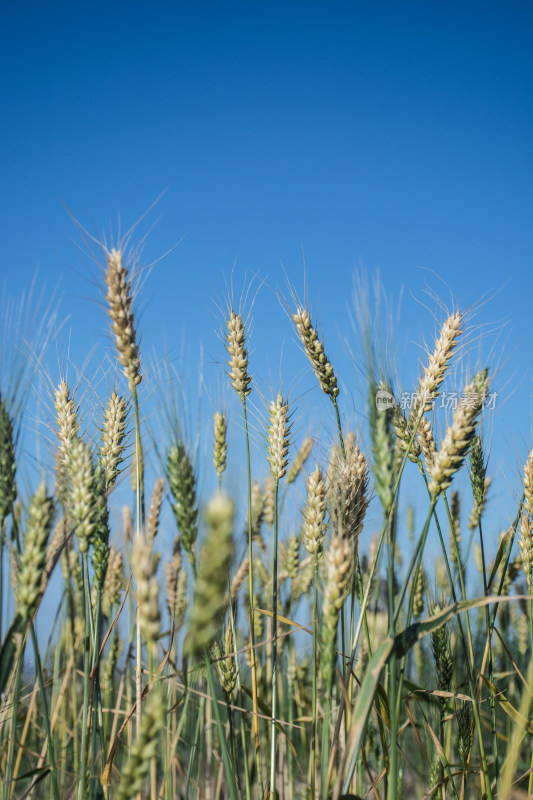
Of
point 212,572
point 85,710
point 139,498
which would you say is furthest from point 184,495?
point 85,710

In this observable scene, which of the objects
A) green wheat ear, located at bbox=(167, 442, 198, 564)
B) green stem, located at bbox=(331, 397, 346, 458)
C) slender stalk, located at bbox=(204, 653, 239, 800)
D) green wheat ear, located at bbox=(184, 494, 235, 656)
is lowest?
slender stalk, located at bbox=(204, 653, 239, 800)

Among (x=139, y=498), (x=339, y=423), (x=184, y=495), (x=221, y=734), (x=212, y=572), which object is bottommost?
(x=221, y=734)

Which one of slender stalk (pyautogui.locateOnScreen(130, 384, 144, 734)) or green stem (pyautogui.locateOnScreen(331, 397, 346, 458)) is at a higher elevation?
green stem (pyautogui.locateOnScreen(331, 397, 346, 458))

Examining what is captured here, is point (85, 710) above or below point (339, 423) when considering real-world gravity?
below

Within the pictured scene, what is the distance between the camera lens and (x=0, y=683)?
Result: 140 cm

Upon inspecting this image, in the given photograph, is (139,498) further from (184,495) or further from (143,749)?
(143,749)

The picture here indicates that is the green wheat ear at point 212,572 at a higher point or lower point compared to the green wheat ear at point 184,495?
lower

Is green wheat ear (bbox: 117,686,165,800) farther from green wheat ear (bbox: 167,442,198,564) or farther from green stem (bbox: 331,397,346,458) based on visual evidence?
green stem (bbox: 331,397,346,458)

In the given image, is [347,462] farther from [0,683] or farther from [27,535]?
[0,683]

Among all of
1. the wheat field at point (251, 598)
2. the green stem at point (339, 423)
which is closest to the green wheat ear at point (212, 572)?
the wheat field at point (251, 598)

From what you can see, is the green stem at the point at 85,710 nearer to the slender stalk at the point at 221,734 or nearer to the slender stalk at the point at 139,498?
the slender stalk at the point at 139,498

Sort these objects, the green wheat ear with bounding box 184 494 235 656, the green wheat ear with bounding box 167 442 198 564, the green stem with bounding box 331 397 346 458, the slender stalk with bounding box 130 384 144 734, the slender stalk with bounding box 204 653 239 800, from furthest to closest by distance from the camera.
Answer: the green stem with bounding box 331 397 346 458 → the slender stalk with bounding box 130 384 144 734 → the green wheat ear with bounding box 167 442 198 564 → the slender stalk with bounding box 204 653 239 800 → the green wheat ear with bounding box 184 494 235 656

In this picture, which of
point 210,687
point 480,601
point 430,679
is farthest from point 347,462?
point 430,679

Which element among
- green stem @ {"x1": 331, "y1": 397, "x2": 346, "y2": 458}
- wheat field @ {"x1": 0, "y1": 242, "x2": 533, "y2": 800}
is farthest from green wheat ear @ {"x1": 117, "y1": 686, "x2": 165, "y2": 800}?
green stem @ {"x1": 331, "y1": 397, "x2": 346, "y2": 458}
